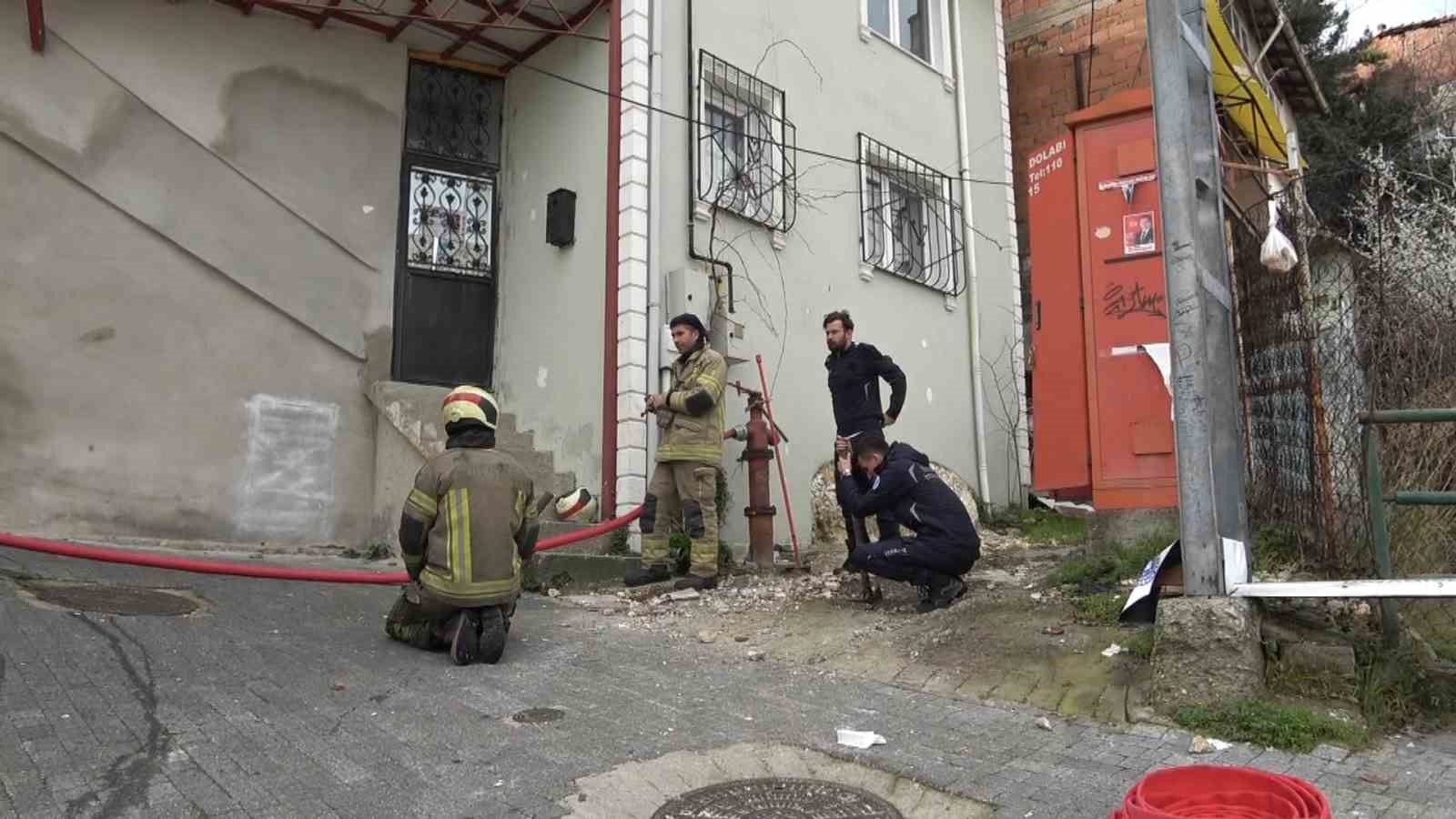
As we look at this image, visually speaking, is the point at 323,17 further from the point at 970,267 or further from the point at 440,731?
the point at 440,731

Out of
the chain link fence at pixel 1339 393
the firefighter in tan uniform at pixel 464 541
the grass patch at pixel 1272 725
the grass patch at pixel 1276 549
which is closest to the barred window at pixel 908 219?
the chain link fence at pixel 1339 393

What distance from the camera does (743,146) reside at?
29.1 ft

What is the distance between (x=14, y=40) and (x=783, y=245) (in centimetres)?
594

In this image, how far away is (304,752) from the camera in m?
3.38

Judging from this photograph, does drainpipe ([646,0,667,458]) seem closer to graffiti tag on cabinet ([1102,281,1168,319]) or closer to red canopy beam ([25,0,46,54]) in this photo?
graffiti tag on cabinet ([1102,281,1168,319])

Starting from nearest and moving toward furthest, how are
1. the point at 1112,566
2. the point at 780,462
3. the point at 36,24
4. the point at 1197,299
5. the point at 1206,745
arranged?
the point at 1206,745, the point at 1197,299, the point at 1112,566, the point at 36,24, the point at 780,462

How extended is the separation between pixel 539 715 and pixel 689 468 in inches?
112

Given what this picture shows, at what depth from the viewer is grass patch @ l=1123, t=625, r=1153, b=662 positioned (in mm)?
4383

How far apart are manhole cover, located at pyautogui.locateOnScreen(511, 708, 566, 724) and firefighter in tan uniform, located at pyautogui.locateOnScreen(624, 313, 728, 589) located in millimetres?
2639

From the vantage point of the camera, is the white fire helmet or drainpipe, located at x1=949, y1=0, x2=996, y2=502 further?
drainpipe, located at x1=949, y1=0, x2=996, y2=502

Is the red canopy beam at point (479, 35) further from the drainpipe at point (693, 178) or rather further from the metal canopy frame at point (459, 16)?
the drainpipe at point (693, 178)

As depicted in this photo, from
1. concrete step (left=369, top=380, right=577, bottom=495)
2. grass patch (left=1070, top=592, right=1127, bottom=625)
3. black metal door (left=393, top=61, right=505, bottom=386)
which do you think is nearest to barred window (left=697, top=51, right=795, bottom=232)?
black metal door (left=393, top=61, right=505, bottom=386)

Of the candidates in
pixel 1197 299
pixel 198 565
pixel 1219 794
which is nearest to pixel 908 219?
pixel 1197 299

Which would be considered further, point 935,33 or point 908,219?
point 935,33
